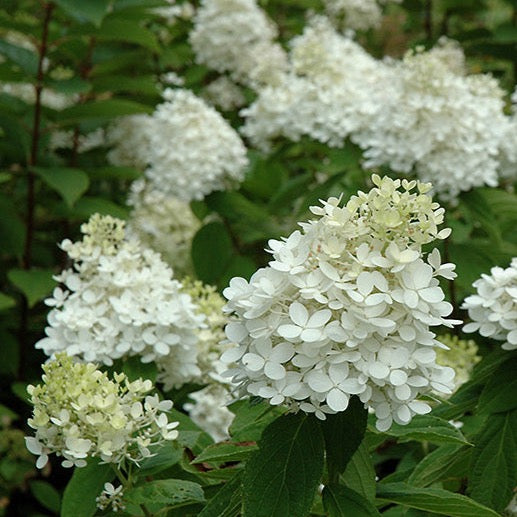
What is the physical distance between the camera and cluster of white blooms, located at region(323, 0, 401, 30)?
5.37 m

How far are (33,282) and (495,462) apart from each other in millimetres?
2129

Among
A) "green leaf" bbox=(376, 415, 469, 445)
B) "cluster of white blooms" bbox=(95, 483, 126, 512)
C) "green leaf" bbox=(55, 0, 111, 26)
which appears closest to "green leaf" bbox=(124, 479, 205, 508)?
"cluster of white blooms" bbox=(95, 483, 126, 512)

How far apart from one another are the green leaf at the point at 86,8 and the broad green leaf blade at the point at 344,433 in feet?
7.22

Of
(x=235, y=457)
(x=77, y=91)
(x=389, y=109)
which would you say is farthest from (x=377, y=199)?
(x=77, y=91)

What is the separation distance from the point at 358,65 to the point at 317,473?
2907 mm

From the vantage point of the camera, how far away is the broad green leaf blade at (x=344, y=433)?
1.51 meters

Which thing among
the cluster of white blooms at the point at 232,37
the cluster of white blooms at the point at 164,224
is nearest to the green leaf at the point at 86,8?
the cluster of white blooms at the point at 164,224

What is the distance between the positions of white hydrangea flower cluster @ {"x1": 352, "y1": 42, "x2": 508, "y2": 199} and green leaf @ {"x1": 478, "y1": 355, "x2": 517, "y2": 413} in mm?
1402

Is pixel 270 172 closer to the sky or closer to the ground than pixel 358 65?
closer to the ground

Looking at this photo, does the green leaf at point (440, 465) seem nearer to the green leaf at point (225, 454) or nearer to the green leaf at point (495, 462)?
the green leaf at point (495, 462)

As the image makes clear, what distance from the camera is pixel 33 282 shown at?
350 centimetres

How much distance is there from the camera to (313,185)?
4.18 m

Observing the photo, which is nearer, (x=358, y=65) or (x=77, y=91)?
(x=77, y=91)

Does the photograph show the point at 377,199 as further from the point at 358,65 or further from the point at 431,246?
the point at 358,65
